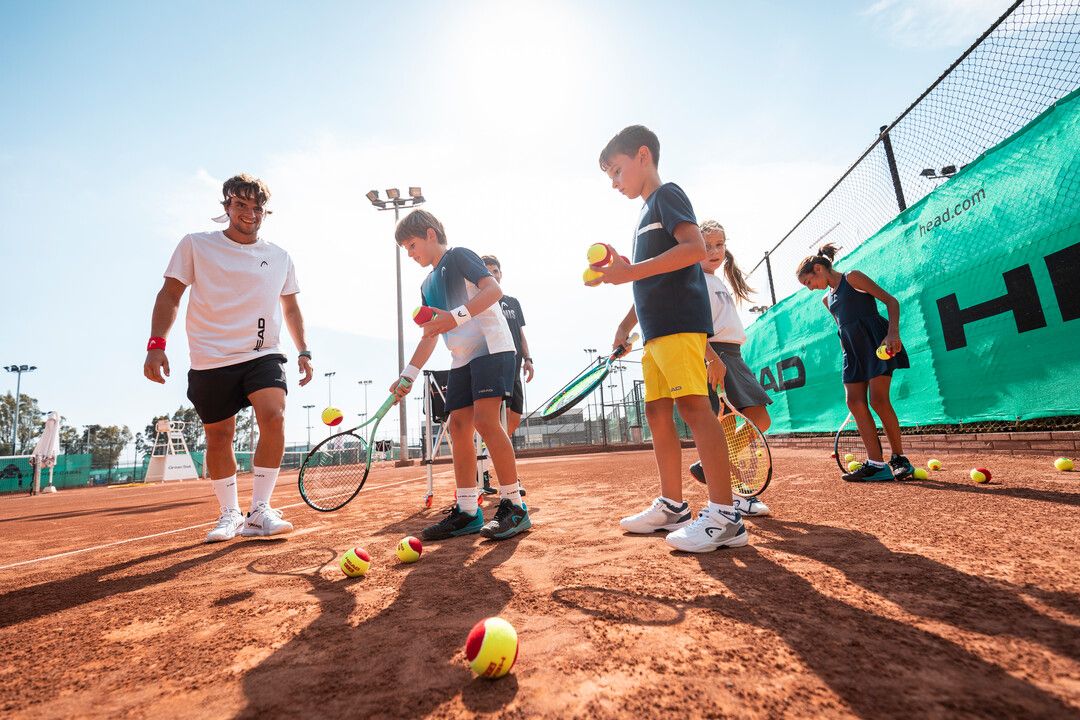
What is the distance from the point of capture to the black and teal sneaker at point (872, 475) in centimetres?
414

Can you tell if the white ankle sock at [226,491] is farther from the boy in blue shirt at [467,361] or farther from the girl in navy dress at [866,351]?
the girl in navy dress at [866,351]

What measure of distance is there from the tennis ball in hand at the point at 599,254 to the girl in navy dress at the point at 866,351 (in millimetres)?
2918

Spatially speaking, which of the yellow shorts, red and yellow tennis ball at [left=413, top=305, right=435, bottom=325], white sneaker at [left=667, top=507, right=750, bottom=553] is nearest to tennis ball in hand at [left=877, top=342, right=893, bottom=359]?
the yellow shorts

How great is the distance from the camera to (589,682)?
43.3 inches

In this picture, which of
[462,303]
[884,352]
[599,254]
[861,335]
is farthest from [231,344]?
[861,335]

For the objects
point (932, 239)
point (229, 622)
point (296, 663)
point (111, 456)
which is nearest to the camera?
point (296, 663)

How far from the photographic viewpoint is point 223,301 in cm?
339

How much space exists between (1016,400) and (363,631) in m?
5.76

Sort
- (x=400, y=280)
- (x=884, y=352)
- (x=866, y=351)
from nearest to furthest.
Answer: (x=884, y=352) → (x=866, y=351) → (x=400, y=280)

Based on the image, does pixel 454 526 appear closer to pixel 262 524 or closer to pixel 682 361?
pixel 262 524

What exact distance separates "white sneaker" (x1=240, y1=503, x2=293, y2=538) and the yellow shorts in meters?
2.51

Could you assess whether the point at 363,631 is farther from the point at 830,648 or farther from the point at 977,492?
the point at 977,492

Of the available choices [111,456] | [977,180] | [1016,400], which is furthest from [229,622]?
[111,456]

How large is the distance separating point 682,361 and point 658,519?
2.77 ft
